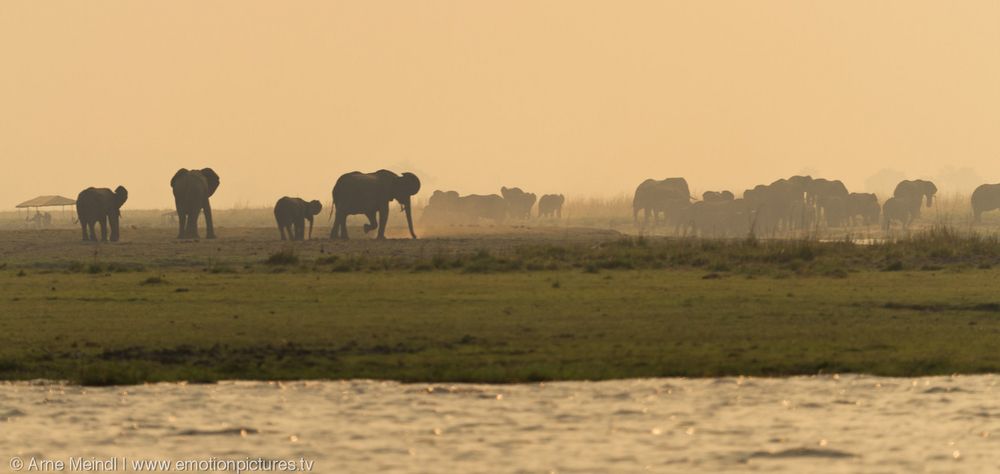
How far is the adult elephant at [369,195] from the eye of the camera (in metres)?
56.8

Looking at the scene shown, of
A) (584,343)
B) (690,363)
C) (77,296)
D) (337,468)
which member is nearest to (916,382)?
(690,363)

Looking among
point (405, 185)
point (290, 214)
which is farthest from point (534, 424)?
point (405, 185)

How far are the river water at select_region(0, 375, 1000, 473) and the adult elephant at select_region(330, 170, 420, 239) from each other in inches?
1461

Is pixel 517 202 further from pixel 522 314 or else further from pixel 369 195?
pixel 522 314

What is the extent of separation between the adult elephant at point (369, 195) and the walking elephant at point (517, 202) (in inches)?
2077

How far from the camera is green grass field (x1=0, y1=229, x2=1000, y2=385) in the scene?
20812 millimetres

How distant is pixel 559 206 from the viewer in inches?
4294

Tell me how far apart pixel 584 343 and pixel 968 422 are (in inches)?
275

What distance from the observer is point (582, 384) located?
19328mm

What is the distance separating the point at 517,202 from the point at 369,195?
56770 millimetres

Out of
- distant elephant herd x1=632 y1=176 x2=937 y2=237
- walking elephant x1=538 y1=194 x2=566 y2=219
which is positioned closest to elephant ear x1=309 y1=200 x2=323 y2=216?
distant elephant herd x1=632 y1=176 x2=937 y2=237

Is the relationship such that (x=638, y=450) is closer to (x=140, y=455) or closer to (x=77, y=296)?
(x=140, y=455)

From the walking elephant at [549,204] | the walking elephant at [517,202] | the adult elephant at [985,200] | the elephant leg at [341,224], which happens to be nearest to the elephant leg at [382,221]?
the elephant leg at [341,224]

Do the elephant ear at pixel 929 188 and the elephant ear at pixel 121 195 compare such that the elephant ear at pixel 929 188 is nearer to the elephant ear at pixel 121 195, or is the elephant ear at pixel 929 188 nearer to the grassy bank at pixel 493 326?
the elephant ear at pixel 121 195
